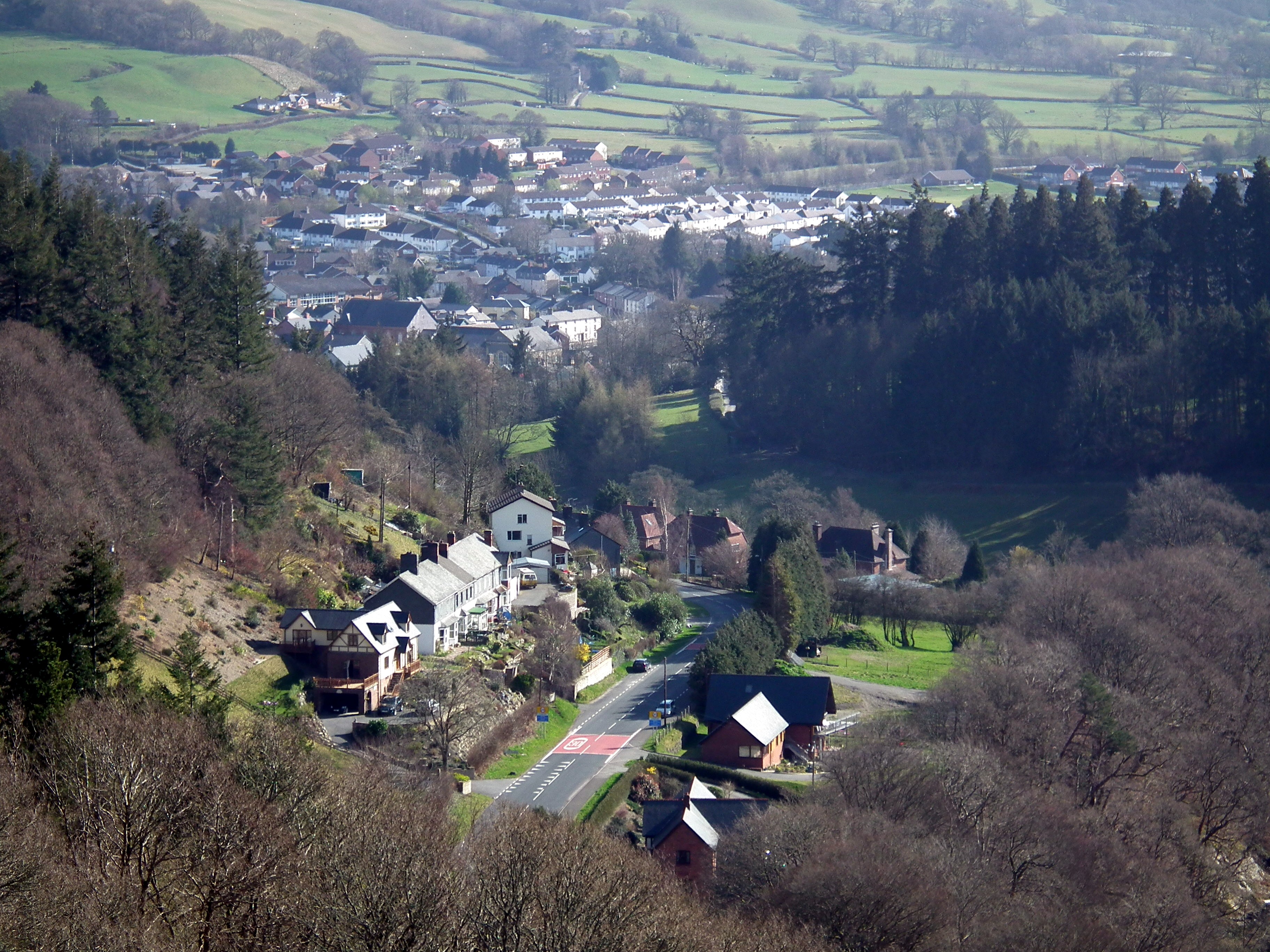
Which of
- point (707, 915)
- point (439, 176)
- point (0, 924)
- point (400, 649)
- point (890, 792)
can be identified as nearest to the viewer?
point (0, 924)

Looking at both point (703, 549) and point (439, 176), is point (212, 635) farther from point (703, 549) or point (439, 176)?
point (439, 176)

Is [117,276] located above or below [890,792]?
above

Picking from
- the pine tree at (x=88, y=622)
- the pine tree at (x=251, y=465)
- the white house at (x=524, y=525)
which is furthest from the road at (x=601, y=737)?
the pine tree at (x=251, y=465)

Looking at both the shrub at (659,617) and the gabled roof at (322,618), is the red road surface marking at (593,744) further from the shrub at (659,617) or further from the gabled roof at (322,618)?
the shrub at (659,617)

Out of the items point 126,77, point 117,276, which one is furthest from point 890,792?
point 126,77

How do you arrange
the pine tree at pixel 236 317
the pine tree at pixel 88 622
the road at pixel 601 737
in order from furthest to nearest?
the pine tree at pixel 236 317
the road at pixel 601 737
the pine tree at pixel 88 622

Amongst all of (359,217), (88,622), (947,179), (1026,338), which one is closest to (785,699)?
(88,622)
